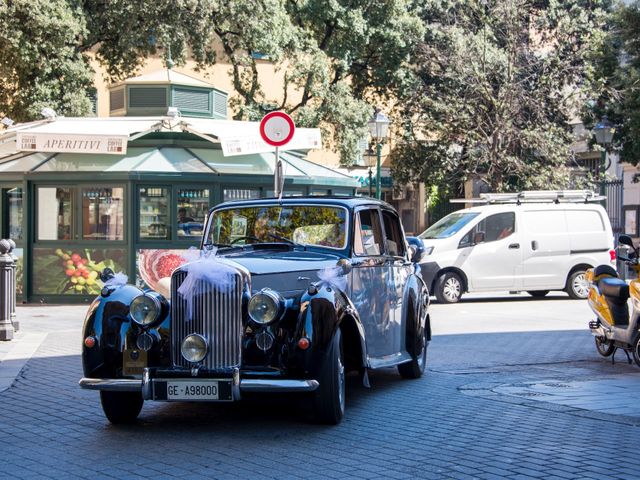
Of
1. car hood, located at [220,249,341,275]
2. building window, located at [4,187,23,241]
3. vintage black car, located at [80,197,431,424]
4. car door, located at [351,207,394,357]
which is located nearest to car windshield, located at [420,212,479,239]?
building window, located at [4,187,23,241]

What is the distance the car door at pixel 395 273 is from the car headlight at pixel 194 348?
2.41 metres

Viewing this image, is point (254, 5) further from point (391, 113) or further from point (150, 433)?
point (150, 433)

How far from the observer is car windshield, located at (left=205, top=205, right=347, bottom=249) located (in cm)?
881

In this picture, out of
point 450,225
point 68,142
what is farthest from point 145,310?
point 450,225

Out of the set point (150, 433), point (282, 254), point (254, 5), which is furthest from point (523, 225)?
point (150, 433)

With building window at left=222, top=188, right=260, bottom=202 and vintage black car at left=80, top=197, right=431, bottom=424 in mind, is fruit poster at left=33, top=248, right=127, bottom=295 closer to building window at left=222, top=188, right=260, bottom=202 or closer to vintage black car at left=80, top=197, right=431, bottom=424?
building window at left=222, top=188, right=260, bottom=202

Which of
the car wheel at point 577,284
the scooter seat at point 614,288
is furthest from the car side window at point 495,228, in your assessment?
the scooter seat at point 614,288

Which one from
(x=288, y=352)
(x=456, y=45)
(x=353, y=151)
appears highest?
(x=456, y=45)

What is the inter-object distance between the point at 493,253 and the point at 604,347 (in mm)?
8613

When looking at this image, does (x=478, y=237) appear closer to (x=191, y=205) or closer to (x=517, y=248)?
(x=517, y=248)

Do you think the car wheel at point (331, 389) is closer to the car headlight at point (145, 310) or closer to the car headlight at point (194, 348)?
the car headlight at point (194, 348)

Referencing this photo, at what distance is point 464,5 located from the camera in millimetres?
35062

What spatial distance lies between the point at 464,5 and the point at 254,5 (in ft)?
31.2

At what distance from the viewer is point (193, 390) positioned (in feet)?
23.2
